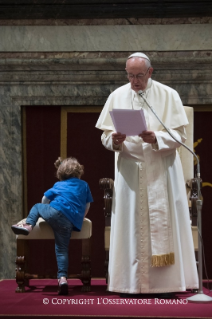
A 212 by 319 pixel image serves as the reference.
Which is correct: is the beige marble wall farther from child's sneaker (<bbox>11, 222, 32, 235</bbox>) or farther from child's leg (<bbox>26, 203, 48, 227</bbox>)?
child's sneaker (<bbox>11, 222, 32, 235</bbox>)

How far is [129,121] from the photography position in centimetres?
516

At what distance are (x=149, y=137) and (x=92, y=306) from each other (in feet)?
4.64

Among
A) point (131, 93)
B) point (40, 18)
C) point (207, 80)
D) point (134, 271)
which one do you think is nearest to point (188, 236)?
point (134, 271)

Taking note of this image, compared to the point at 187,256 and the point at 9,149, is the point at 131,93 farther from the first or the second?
the point at 9,149

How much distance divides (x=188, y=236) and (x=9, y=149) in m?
3.04

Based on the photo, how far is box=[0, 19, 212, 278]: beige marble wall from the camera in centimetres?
786

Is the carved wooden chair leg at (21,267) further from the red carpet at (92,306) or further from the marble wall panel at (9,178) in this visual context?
the marble wall panel at (9,178)

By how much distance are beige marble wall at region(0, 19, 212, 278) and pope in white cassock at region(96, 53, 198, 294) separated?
2133mm

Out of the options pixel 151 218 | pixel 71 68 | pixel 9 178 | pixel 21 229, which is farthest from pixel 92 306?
pixel 71 68

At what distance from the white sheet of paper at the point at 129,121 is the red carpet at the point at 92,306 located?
1.35m

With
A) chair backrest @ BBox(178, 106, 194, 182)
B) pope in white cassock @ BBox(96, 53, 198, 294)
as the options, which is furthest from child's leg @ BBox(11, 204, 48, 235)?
chair backrest @ BBox(178, 106, 194, 182)

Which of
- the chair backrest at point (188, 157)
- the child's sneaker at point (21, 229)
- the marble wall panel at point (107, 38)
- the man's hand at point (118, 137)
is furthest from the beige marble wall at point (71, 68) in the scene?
the man's hand at point (118, 137)

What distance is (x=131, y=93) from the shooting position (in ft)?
19.5

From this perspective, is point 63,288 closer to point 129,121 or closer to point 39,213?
point 39,213
